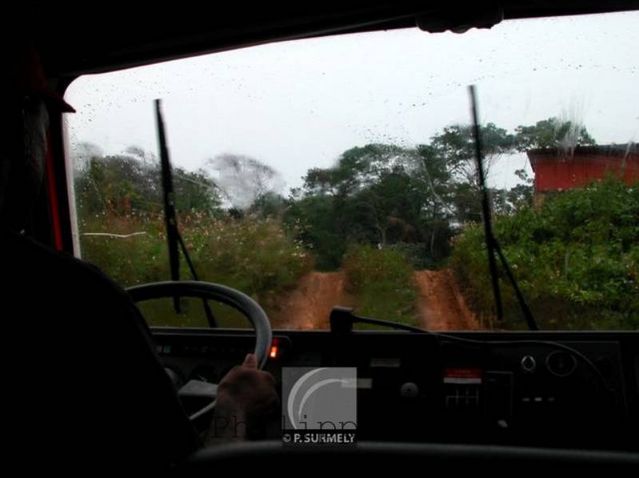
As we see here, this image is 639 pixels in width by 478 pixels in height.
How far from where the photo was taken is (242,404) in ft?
5.79

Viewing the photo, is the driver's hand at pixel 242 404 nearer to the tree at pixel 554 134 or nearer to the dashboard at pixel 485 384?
the dashboard at pixel 485 384

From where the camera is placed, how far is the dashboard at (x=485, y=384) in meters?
2.47

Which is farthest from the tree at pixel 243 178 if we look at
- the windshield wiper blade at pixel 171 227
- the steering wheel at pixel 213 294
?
the steering wheel at pixel 213 294

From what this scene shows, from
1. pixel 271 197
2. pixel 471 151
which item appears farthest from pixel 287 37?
pixel 471 151

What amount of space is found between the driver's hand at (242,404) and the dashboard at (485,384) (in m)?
0.71

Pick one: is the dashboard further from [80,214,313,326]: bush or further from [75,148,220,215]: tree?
[75,148,220,215]: tree

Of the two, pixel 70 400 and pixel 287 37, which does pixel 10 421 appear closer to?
pixel 70 400

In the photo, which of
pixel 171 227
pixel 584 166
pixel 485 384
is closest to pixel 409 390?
pixel 485 384

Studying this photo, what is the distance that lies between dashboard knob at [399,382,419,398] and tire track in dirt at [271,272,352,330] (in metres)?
0.44

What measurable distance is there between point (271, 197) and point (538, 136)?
112cm

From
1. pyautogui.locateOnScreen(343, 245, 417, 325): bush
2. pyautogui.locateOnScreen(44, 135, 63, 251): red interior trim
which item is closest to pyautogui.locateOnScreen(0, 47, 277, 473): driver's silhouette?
pyautogui.locateOnScreen(343, 245, 417, 325): bush

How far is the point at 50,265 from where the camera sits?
4.07ft

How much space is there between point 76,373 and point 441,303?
1.76 m

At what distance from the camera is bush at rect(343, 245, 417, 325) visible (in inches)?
106
